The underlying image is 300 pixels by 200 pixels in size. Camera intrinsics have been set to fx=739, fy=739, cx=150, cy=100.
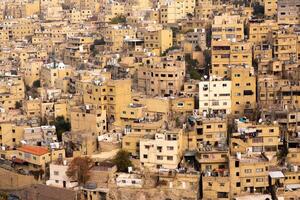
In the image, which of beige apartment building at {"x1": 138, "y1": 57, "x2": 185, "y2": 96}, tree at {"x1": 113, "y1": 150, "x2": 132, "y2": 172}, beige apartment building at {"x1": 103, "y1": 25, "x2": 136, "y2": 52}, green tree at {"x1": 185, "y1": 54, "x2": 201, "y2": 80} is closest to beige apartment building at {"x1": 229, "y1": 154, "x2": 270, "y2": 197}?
tree at {"x1": 113, "y1": 150, "x2": 132, "y2": 172}

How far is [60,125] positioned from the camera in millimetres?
29078

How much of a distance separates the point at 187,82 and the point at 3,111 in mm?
7707

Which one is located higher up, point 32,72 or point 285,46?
point 285,46

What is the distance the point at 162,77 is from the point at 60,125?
482cm

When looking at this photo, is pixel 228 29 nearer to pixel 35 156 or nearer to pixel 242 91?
pixel 242 91

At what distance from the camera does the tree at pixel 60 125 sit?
93.4 ft

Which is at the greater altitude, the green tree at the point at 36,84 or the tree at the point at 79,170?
the green tree at the point at 36,84

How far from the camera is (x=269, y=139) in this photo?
2506 centimetres

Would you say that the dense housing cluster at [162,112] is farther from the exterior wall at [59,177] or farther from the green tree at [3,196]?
the green tree at [3,196]

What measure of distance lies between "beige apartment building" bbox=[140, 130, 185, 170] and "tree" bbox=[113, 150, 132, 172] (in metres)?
0.51

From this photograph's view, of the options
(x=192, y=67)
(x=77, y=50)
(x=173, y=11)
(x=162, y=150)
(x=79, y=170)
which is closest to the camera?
(x=79, y=170)

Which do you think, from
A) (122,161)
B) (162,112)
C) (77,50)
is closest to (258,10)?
(77,50)

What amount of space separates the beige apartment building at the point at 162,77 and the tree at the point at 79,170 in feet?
23.0

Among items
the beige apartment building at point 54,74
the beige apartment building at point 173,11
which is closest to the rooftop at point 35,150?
the beige apartment building at point 54,74
